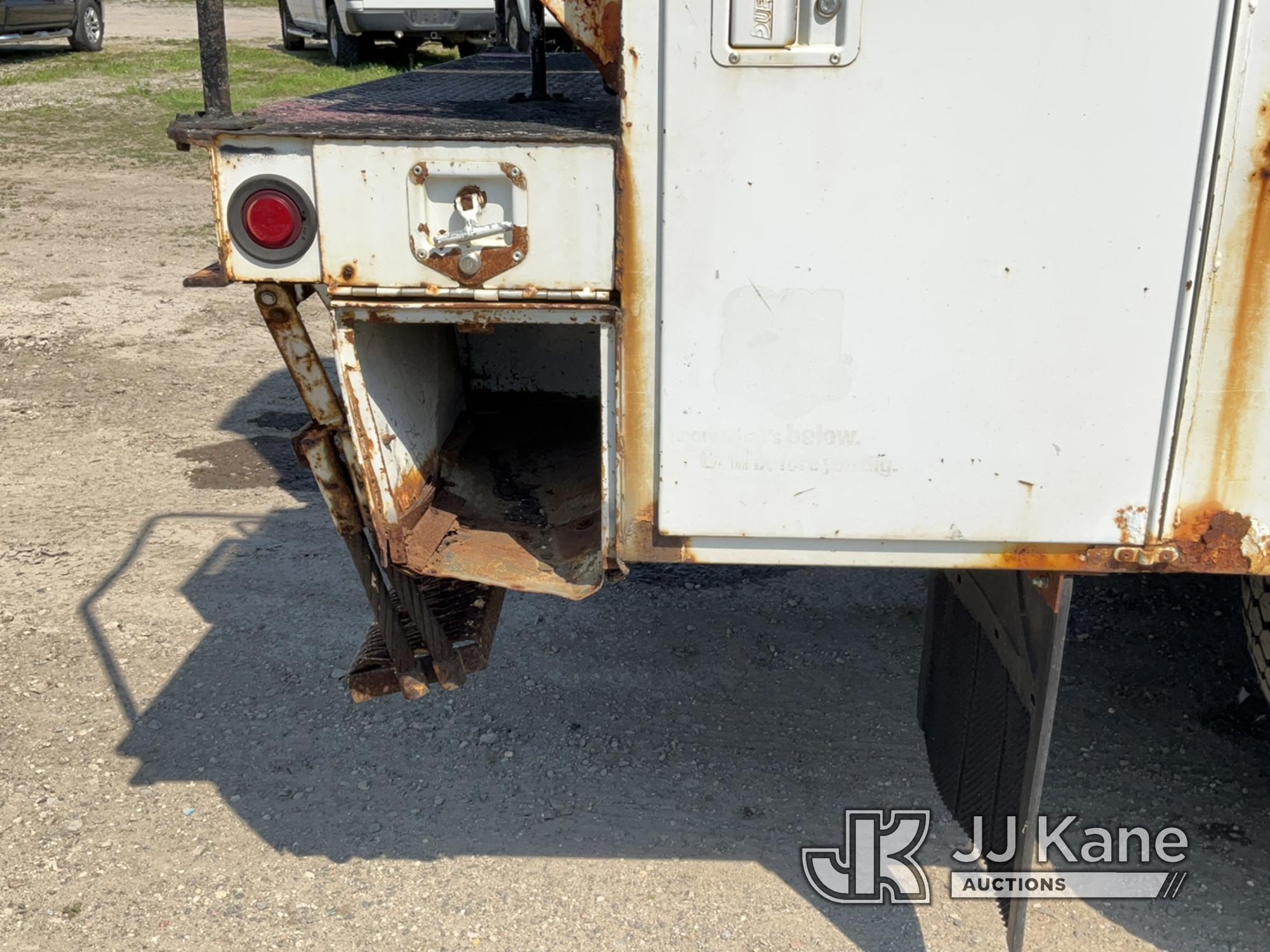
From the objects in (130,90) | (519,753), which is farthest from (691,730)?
(130,90)

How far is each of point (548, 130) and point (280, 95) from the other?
11976 mm

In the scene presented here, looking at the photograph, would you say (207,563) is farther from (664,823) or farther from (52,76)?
(52,76)

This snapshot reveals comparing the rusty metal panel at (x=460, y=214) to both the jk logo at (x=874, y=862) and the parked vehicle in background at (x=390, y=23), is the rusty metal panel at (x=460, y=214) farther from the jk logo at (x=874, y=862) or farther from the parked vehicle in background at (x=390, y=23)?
the parked vehicle in background at (x=390, y=23)

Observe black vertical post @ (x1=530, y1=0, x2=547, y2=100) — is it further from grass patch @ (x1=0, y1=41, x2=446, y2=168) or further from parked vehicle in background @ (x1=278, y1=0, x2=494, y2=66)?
parked vehicle in background @ (x1=278, y1=0, x2=494, y2=66)

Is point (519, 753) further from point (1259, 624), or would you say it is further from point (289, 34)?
point (289, 34)

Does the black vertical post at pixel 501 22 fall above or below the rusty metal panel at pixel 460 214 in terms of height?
above

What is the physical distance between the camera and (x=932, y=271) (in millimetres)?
2035

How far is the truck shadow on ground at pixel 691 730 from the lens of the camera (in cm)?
311

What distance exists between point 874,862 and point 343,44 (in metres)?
13.9

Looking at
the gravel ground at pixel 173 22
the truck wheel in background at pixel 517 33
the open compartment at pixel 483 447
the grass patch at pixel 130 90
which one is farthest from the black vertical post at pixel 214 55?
the gravel ground at pixel 173 22

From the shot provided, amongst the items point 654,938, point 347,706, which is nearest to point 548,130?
point 654,938

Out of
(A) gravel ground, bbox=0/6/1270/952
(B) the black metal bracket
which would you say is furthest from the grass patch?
(B) the black metal bracket

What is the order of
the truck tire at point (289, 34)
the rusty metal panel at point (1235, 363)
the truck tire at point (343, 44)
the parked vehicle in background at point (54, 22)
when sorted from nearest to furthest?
the rusty metal panel at point (1235, 363) → the parked vehicle in background at point (54, 22) → the truck tire at point (343, 44) → the truck tire at point (289, 34)

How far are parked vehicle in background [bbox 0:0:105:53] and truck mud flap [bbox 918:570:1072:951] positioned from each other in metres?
14.4
